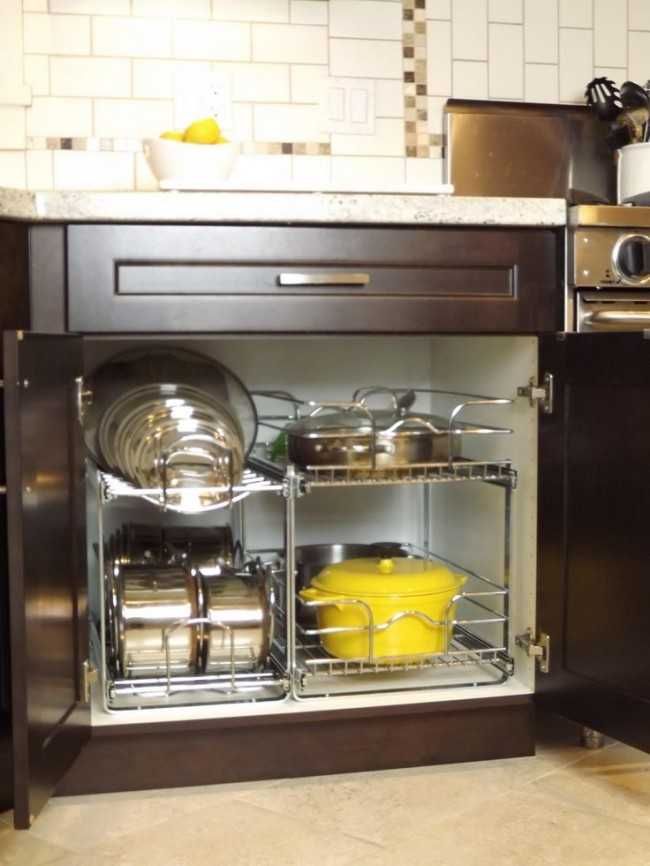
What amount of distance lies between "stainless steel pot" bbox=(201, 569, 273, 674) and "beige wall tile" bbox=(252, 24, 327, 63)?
1201 millimetres

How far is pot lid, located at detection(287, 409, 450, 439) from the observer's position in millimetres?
1993

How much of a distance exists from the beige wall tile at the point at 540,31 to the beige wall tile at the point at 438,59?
20 cm

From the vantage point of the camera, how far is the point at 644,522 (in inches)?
67.2

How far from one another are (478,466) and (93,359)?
2.69ft

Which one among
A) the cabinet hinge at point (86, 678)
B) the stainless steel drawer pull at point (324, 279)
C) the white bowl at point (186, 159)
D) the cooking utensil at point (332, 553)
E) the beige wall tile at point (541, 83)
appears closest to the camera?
the cabinet hinge at point (86, 678)

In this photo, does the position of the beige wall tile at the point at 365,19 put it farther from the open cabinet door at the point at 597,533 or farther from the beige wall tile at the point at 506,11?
the open cabinet door at the point at 597,533

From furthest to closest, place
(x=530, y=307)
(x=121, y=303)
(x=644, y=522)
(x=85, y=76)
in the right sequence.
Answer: (x=85, y=76), (x=530, y=307), (x=121, y=303), (x=644, y=522)

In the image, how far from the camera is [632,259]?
6.43 feet

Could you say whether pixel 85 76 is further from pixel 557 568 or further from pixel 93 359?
pixel 557 568

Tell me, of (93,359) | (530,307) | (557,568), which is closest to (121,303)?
(93,359)

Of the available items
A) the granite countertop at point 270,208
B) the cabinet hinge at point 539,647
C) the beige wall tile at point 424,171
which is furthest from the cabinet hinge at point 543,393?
the beige wall tile at point 424,171

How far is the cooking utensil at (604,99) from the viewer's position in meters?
2.49

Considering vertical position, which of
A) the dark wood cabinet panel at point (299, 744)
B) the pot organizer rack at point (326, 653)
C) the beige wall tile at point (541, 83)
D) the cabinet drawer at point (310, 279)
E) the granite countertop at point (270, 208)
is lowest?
the dark wood cabinet panel at point (299, 744)

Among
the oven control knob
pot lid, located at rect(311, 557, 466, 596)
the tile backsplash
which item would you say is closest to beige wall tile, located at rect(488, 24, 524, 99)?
the tile backsplash
